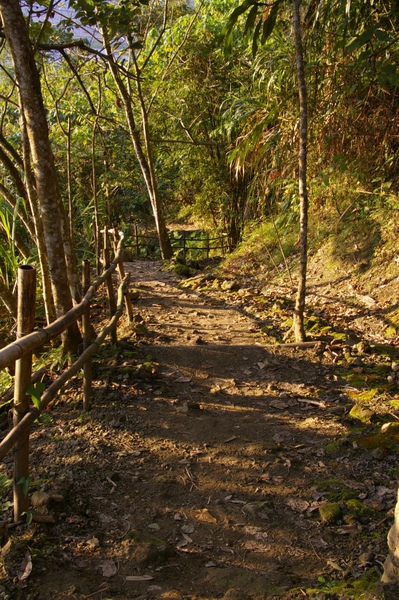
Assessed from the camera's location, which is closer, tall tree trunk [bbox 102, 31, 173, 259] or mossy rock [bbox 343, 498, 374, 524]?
mossy rock [bbox 343, 498, 374, 524]

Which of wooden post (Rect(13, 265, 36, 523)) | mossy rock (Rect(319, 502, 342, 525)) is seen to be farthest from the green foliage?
mossy rock (Rect(319, 502, 342, 525))

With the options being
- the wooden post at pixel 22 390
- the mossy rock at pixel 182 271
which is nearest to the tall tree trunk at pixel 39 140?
the wooden post at pixel 22 390

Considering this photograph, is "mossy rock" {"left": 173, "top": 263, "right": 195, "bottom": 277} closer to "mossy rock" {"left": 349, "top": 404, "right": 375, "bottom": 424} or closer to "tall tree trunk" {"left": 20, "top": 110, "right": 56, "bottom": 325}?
"tall tree trunk" {"left": 20, "top": 110, "right": 56, "bottom": 325}

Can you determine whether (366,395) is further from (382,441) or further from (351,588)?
(351,588)

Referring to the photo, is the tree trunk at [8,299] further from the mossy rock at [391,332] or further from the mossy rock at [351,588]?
the mossy rock at [351,588]

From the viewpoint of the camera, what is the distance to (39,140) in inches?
148

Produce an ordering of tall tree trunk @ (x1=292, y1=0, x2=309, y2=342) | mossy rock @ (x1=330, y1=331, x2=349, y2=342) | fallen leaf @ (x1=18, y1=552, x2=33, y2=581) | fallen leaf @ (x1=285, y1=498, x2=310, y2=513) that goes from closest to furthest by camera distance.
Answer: fallen leaf @ (x1=18, y1=552, x2=33, y2=581) < fallen leaf @ (x1=285, y1=498, x2=310, y2=513) < tall tree trunk @ (x1=292, y1=0, x2=309, y2=342) < mossy rock @ (x1=330, y1=331, x2=349, y2=342)

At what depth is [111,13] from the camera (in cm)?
409

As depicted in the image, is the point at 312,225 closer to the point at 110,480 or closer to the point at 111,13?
the point at 111,13

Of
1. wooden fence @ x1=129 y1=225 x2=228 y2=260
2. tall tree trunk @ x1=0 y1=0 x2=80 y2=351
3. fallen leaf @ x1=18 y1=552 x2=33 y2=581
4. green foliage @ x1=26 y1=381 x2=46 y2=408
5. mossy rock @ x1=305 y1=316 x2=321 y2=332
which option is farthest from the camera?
wooden fence @ x1=129 y1=225 x2=228 y2=260

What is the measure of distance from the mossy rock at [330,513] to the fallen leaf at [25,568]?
4.66 ft

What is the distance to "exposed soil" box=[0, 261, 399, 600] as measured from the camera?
221 cm

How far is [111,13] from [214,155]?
701cm

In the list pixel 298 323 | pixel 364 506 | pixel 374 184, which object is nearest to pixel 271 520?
pixel 364 506
